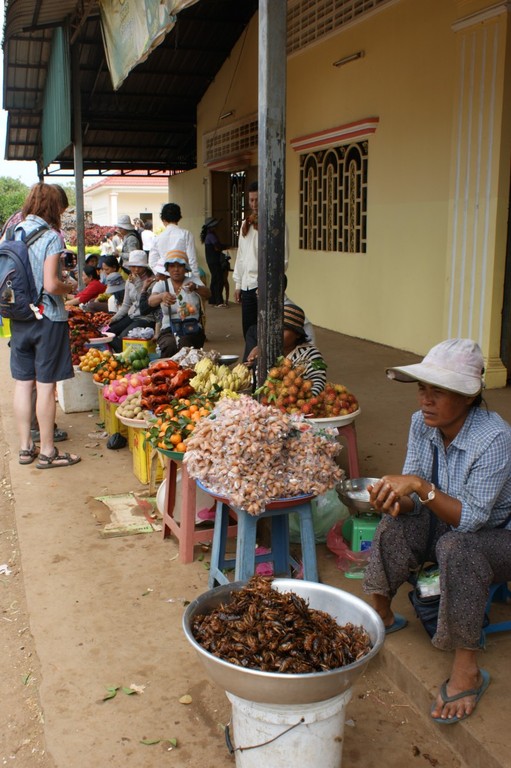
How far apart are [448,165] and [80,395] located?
4.48 m

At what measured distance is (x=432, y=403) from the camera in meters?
2.64

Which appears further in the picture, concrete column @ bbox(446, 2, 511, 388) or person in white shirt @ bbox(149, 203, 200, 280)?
person in white shirt @ bbox(149, 203, 200, 280)

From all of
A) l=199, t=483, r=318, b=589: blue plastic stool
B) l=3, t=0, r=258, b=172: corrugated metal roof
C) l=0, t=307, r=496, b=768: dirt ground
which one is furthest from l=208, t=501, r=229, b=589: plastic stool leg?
l=3, t=0, r=258, b=172: corrugated metal roof

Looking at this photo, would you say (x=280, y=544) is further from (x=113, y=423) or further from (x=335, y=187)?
(x=335, y=187)

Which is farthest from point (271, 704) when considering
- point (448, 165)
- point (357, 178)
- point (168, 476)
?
point (357, 178)

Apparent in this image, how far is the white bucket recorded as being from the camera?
6.65 ft

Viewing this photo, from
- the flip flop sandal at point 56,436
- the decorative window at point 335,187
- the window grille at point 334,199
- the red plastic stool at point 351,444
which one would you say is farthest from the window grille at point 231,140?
the red plastic stool at point 351,444

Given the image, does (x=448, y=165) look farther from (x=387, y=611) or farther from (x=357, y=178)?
(x=387, y=611)

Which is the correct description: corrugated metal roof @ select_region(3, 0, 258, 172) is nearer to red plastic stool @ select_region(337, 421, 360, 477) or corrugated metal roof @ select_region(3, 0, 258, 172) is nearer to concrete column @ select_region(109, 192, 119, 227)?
red plastic stool @ select_region(337, 421, 360, 477)

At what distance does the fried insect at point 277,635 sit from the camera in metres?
2.11


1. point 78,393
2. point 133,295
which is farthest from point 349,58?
point 78,393

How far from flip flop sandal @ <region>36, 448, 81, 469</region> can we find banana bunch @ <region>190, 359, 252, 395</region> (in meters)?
1.24

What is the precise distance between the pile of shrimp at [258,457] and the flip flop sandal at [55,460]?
8.13 ft

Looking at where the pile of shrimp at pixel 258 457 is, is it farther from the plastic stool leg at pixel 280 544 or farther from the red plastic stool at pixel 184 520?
the red plastic stool at pixel 184 520
